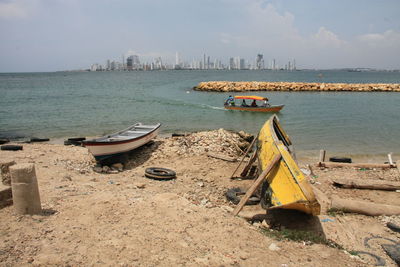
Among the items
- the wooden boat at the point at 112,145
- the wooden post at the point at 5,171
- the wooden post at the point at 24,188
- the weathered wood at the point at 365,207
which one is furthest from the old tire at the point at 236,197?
the wooden post at the point at 5,171

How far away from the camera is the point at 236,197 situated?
7.92 m

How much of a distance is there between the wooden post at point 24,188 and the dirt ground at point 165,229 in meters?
0.19

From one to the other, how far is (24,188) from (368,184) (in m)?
9.22

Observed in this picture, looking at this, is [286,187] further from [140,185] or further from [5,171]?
[5,171]

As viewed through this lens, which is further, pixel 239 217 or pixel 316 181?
pixel 316 181

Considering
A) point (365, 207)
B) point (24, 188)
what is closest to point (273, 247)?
point (365, 207)

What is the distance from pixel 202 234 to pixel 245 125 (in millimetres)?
17484

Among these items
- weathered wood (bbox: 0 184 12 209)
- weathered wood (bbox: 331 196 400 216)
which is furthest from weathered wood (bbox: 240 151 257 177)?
weathered wood (bbox: 0 184 12 209)

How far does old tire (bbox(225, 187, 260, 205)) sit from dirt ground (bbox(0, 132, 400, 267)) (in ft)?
0.46

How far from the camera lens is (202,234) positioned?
5.66 metres

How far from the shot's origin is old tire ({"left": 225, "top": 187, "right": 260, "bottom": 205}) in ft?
25.2

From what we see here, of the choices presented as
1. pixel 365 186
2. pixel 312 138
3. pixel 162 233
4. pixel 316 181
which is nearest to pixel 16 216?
pixel 162 233

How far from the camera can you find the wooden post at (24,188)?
5.66 meters

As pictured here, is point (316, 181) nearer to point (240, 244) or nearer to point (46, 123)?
point (240, 244)
